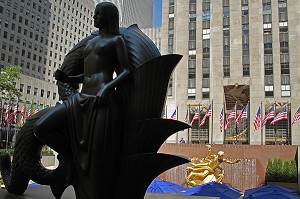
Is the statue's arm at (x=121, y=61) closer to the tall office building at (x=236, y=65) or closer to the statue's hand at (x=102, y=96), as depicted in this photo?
the statue's hand at (x=102, y=96)

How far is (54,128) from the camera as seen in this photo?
4.27 meters

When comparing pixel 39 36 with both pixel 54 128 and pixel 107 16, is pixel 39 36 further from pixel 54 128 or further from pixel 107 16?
pixel 54 128

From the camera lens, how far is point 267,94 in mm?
37938

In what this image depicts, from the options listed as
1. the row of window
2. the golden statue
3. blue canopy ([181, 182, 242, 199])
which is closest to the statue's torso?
blue canopy ([181, 182, 242, 199])

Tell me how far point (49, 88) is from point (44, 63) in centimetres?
1707

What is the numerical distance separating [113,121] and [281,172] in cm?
1993

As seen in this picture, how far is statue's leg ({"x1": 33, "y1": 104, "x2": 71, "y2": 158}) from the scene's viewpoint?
423 centimetres

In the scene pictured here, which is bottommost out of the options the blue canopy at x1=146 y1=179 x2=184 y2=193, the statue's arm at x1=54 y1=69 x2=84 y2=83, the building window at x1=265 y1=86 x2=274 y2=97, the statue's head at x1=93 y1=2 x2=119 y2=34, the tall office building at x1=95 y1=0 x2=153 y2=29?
the blue canopy at x1=146 y1=179 x2=184 y2=193

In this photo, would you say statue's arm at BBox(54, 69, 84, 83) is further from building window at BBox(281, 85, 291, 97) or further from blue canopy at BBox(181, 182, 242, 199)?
building window at BBox(281, 85, 291, 97)

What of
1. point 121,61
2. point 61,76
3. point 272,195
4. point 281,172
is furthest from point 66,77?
point 281,172

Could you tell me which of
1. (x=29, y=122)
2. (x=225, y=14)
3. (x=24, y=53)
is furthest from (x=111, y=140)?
(x=24, y=53)

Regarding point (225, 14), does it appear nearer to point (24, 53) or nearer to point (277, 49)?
point (277, 49)

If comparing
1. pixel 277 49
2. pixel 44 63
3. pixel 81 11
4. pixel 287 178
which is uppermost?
pixel 81 11

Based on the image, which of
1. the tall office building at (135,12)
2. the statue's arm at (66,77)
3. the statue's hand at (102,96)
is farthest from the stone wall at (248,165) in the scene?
the tall office building at (135,12)
